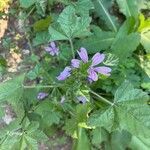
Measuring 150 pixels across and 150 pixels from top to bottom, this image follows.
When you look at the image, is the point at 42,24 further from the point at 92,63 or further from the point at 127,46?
the point at 92,63

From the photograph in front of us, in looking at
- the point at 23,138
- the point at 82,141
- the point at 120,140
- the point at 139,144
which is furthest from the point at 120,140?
the point at 23,138

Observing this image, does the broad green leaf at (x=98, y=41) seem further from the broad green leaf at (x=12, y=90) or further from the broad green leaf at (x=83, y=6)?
the broad green leaf at (x=12, y=90)

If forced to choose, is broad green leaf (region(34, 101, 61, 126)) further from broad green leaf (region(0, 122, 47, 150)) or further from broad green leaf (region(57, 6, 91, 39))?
broad green leaf (region(57, 6, 91, 39))

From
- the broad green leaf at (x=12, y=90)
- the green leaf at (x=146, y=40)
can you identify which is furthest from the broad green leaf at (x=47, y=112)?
the green leaf at (x=146, y=40)

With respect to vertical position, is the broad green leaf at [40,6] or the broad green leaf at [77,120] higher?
the broad green leaf at [40,6]

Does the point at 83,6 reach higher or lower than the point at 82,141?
higher

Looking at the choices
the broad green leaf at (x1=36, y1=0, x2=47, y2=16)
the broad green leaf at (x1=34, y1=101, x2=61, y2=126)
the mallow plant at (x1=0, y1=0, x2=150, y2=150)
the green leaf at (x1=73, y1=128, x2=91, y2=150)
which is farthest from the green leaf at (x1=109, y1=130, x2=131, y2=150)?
the broad green leaf at (x1=36, y1=0, x2=47, y2=16)

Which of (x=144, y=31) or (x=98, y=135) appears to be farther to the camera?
(x=144, y=31)

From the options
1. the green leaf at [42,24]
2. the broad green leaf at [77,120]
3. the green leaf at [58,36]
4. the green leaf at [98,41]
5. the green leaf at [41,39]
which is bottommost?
the broad green leaf at [77,120]
